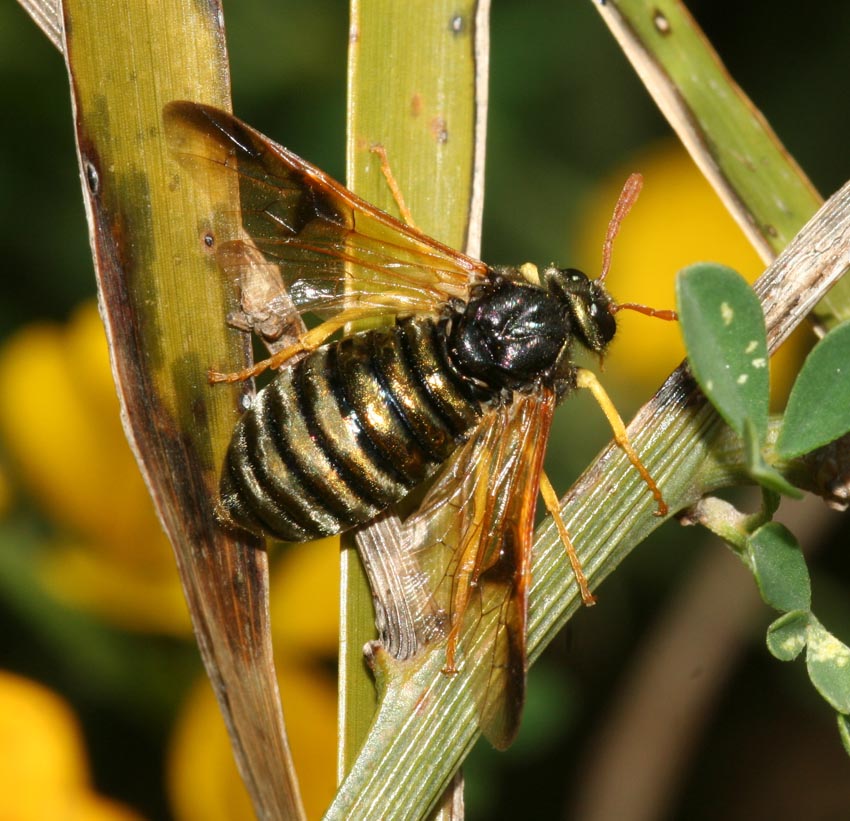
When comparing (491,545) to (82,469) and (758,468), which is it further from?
(82,469)

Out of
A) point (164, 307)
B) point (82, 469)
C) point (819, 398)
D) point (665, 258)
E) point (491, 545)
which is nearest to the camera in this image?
point (819, 398)

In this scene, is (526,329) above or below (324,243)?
below

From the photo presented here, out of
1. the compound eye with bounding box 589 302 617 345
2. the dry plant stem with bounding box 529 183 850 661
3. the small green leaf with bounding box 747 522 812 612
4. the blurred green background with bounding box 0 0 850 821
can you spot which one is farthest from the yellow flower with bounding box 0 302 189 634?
the small green leaf with bounding box 747 522 812 612

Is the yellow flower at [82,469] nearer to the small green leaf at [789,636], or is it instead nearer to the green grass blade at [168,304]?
the green grass blade at [168,304]

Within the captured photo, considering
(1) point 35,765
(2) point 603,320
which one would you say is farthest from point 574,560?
(1) point 35,765

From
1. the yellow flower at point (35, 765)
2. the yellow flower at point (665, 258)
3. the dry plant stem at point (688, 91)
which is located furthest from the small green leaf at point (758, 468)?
the yellow flower at point (665, 258)

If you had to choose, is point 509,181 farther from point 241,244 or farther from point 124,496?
point 241,244

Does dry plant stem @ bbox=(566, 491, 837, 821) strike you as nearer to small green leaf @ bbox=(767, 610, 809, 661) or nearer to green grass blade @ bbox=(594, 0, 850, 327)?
green grass blade @ bbox=(594, 0, 850, 327)

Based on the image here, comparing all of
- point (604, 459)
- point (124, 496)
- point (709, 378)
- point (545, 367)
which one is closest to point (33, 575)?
point (124, 496)
